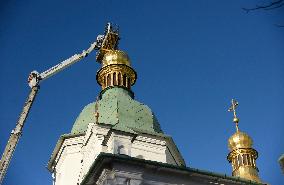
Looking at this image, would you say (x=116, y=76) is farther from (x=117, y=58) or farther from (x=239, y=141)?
(x=239, y=141)

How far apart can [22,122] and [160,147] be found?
1258 cm

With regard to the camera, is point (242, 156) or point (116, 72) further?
point (242, 156)

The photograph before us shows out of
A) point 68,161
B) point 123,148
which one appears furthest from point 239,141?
point 123,148

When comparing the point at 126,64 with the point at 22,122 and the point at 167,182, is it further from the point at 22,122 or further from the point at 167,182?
the point at 167,182

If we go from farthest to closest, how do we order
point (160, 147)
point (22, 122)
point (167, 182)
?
point (22, 122) < point (160, 147) < point (167, 182)

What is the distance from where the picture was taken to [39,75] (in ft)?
124

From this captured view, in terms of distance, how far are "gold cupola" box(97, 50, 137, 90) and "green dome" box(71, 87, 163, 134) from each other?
2882mm

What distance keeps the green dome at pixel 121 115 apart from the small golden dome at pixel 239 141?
8116 mm

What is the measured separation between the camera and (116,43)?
39562mm

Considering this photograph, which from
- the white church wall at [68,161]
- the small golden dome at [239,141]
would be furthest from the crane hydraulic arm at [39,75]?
the small golden dome at [239,141]

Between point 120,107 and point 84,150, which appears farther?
point 120,107

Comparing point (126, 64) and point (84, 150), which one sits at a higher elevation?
point (126, 64)

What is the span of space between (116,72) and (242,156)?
29.4ft

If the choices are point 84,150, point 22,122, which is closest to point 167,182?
point 84,150
